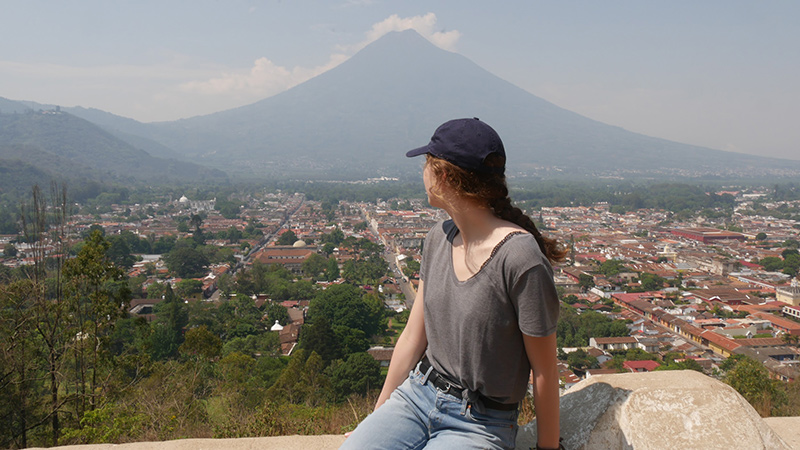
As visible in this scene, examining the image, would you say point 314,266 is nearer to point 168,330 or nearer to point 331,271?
point 331,271

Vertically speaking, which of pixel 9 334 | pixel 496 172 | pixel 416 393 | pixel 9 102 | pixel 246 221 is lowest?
pixel 246 221

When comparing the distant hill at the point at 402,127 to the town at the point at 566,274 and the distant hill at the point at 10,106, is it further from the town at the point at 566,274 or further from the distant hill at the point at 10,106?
the town at the point at 566,274

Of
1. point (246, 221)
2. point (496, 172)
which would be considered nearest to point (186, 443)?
point (496, 172)

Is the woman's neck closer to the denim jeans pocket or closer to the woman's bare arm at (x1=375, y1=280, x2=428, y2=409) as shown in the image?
the woman's bare arm at (x1=375, y1=280, x2=428, y2=409)

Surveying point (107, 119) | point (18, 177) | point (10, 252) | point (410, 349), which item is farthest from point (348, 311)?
point (107, 119)

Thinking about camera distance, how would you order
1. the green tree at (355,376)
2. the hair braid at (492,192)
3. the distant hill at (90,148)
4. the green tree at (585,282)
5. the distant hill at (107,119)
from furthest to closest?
the distant hill at (107,119) < the distant hill at (90,148) < the green tree at (585,282) < the green tree at (355,376) < the hair braid at (492,192)

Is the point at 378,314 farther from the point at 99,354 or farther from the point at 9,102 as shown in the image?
the point at 9,102

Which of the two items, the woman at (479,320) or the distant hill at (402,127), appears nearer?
the woman at (479,320)

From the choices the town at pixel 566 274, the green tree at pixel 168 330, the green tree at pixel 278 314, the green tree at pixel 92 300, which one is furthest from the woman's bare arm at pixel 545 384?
the green tree at pixel 278 314
